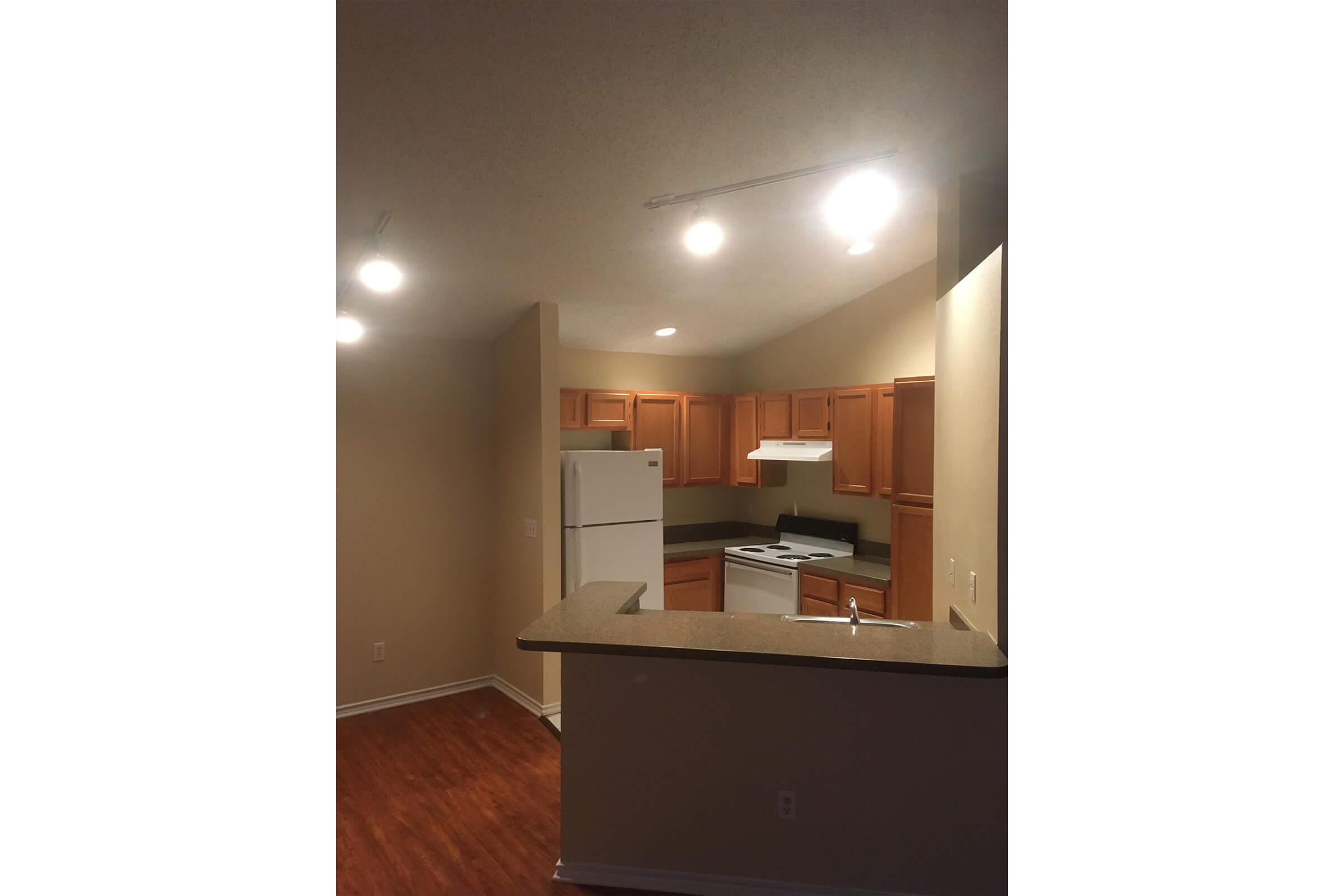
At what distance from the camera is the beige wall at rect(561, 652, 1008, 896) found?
204cm

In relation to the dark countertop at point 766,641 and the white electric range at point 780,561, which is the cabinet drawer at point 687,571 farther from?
the dark countertop at point 766,641

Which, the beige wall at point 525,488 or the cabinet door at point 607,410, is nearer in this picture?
the beige wall at point 525,488

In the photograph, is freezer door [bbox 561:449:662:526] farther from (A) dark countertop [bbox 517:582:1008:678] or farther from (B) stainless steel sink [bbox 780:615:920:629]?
(B) stainless steel sink [bbox 780:615:920:629]

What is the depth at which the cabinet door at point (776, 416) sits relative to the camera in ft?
15.1

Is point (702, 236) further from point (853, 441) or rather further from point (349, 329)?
point (349, 329)

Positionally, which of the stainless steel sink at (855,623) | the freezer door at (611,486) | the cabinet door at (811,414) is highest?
the cabinet door at (811,414)

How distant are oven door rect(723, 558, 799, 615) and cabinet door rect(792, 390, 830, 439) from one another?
35.7 inches

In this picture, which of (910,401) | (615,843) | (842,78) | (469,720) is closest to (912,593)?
(910,401)

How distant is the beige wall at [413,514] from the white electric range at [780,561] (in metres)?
1.65

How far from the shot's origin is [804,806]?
2.15 meters

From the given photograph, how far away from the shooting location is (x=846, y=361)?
14.9 feet

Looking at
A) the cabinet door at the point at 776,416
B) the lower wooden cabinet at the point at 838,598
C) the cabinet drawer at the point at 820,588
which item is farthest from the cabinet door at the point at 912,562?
the cabinet door at the point at 776,416
